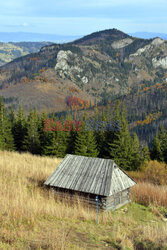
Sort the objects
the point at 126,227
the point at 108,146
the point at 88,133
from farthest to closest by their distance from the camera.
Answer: the point at 108,146
the point at 88,133
the point at 126,227

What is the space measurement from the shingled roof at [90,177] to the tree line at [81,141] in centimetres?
2341

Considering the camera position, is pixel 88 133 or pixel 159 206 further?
pixel 88 133

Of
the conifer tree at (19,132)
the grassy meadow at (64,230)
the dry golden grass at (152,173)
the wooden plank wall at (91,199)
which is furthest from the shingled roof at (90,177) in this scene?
the conifer tree at (19,132)

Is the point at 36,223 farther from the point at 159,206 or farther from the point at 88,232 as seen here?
the point at 159,206

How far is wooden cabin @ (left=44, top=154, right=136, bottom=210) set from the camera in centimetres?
1722

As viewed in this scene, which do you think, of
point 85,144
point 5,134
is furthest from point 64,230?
point 5,134

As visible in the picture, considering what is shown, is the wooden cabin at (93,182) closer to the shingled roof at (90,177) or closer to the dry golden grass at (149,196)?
the shingled roof at (90,177)

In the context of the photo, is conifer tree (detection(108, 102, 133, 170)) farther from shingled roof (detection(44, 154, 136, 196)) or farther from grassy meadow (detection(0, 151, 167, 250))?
grassy meadow (detection(0, 151, 167, 250))

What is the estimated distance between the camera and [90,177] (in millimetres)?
18125

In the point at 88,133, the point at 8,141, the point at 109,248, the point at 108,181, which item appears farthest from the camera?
the point at 8,141

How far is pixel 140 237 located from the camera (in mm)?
9133

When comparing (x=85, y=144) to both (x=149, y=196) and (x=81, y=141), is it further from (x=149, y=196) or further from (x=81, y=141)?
(x=149, y=196)


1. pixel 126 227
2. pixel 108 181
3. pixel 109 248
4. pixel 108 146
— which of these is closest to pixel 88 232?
pixel 109 248

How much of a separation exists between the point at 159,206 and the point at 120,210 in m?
3.01
